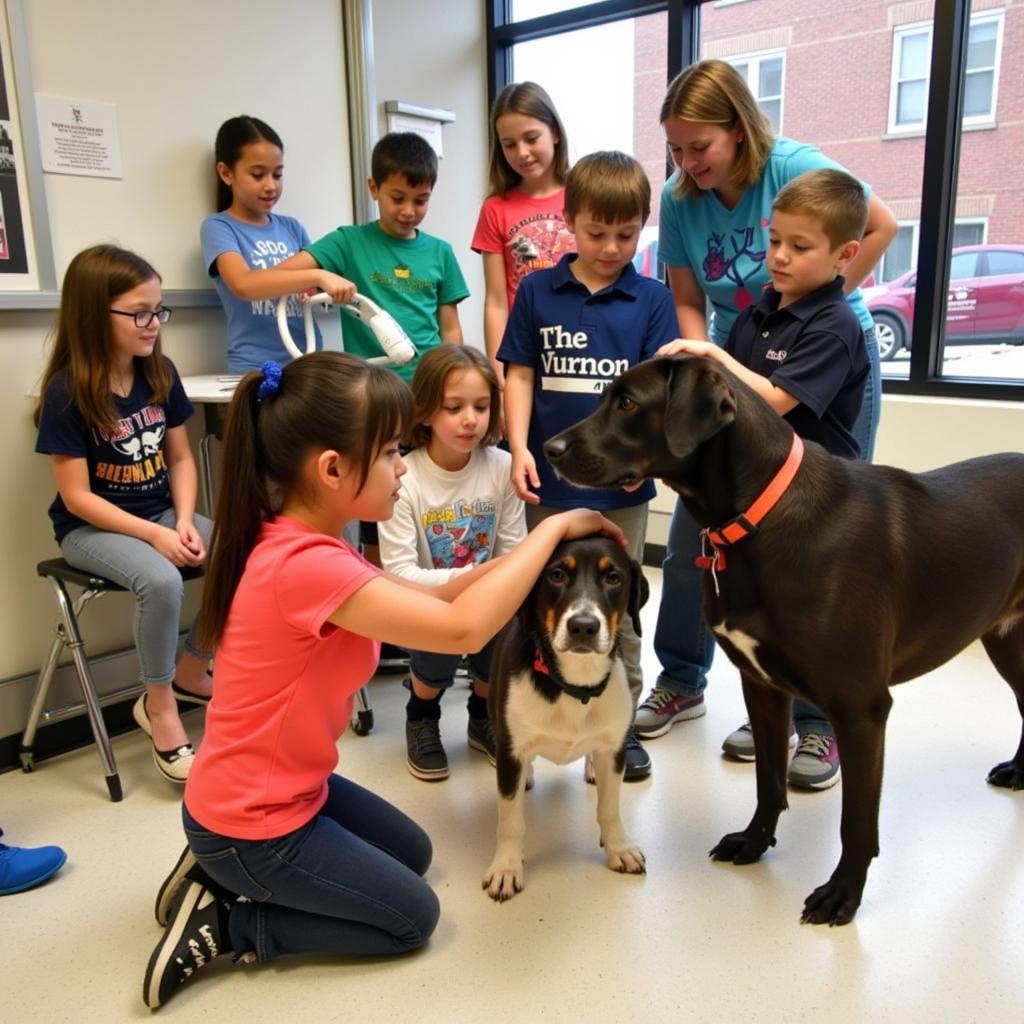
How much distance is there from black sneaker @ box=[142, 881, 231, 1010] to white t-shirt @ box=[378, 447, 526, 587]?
84 cm

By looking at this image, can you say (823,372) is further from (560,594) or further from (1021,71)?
(1021,71)

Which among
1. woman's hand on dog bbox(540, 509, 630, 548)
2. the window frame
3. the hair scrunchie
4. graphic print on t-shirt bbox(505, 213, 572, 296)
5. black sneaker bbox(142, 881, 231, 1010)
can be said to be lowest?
black sneaker bbox(142, 881, 231, 1010)

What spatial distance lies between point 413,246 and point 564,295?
2.80ft

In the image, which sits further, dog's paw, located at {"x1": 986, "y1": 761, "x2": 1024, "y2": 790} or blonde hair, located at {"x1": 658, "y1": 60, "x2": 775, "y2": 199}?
dog's paw, located at {"x1": 986, "y1": 761, "x2": 1024, "y2": 790}

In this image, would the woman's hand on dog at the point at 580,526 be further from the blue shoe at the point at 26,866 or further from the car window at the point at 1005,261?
the car window at the point at 1005,261

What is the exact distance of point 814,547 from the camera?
1.59 metres

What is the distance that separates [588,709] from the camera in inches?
69.8

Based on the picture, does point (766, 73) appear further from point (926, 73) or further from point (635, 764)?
point (635, 764)

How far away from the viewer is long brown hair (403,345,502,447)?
7.30 feet

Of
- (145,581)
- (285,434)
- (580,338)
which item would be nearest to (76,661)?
(145,581)

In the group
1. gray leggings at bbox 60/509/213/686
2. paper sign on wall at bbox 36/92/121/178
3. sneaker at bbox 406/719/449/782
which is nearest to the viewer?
gray leggings at bbox 60/509/213/686

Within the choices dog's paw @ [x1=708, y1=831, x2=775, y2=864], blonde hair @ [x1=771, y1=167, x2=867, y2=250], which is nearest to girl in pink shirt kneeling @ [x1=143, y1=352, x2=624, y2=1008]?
dog's paw @ [x1=708, y1=831, x2=775, y2=864]

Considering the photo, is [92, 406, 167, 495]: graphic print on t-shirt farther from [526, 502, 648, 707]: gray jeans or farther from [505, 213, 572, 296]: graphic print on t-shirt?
[505, 213, 572, 296]: graphic print on t-shirt

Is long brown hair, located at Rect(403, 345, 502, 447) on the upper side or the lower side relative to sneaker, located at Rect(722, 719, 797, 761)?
upper
